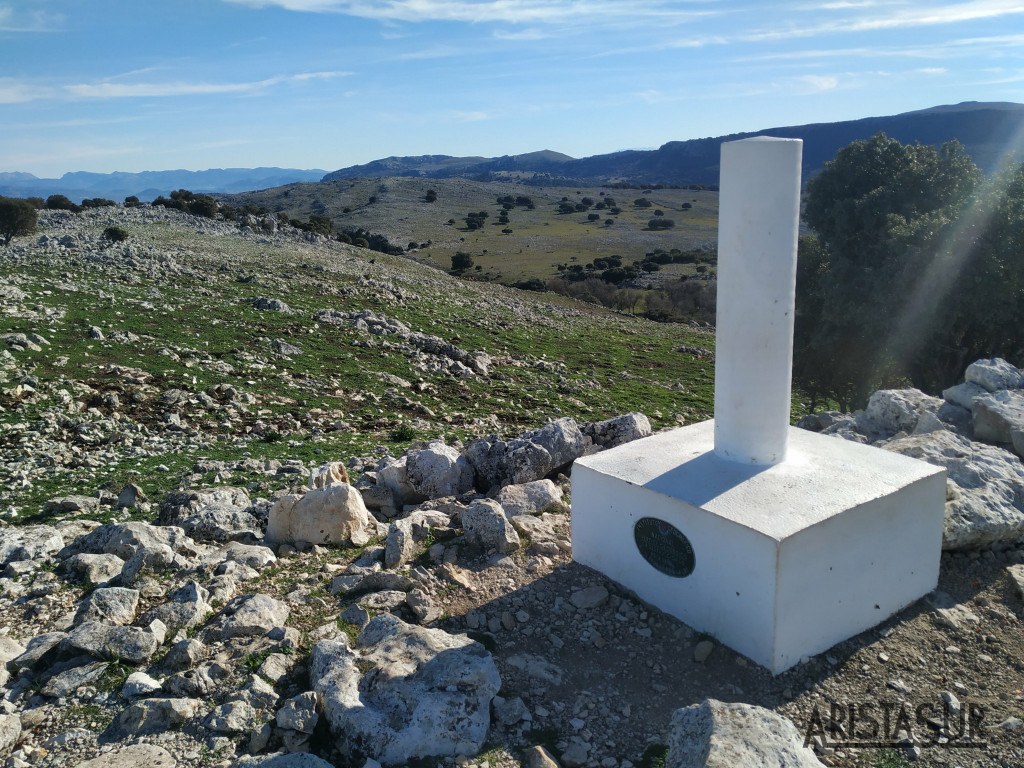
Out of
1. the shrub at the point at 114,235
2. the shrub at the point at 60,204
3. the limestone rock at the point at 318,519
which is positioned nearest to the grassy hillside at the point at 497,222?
the shrub at the point at 60,204

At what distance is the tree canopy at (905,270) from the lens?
18.5 meters

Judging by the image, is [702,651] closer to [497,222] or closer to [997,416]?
[997,416]

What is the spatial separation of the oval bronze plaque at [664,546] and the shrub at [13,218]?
35722 mm

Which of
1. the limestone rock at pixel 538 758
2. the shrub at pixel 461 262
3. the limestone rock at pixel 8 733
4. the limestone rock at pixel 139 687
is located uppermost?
the limestone rock at pixel 8 733

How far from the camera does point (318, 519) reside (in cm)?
902

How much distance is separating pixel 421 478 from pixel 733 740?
22.1ft

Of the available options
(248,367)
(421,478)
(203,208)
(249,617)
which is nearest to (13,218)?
(203,208)

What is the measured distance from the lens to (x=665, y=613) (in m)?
7.36

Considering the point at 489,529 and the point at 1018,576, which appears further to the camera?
the point at 489,529

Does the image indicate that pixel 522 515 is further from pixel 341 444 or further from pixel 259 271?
pixel 259 271

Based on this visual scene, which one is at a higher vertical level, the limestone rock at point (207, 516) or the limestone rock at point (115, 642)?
the limestone rock at point (115, 642)

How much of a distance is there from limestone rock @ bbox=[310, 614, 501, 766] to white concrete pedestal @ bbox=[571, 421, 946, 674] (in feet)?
7.14

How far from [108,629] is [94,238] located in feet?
115

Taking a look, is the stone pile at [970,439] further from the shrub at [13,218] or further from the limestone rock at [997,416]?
the shrub at [13,218]
